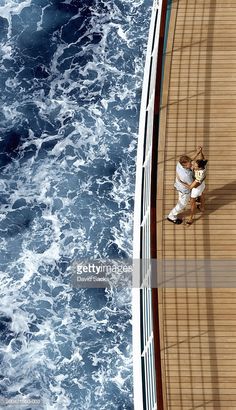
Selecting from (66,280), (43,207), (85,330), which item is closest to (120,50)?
(43,207)

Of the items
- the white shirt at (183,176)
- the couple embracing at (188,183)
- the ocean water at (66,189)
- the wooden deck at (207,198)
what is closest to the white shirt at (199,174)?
the couple embracing at (188,183)

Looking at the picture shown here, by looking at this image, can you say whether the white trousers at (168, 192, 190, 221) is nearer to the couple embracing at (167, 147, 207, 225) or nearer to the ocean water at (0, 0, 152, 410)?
the couple embracing at (167, 147, 207, 225)

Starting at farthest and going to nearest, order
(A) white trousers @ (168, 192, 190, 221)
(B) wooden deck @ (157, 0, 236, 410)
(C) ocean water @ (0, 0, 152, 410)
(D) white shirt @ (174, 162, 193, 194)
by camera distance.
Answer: (C) ocean water @ (0, 0, 152, 410) → (A) white trousers @ (168, 192, 190, 221) → (B) wooden deck @ (157, 0, 236, 410) → (D) white shirt @ (174, 162, 193, 194)

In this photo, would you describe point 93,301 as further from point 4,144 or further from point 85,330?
point 4,144

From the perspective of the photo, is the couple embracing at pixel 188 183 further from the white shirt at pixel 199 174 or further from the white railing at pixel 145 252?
the white railing at pixel 145 252

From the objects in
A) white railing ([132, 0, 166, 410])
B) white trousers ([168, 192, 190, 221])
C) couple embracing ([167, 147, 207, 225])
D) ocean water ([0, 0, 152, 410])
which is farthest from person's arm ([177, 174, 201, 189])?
ocean water ([0, 0, 152, 410])
